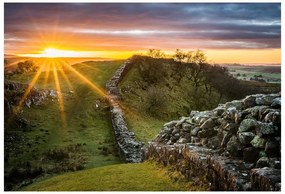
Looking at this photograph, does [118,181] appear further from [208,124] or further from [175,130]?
[208,124]

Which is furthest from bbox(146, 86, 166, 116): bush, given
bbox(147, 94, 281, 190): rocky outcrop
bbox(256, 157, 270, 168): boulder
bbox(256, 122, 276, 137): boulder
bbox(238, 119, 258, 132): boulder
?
bbox(256, 157, 270, 168): boulder

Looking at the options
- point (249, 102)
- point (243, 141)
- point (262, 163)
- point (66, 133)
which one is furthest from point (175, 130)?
point (66, 133)

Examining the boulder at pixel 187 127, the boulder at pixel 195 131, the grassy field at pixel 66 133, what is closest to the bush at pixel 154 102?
the grassy field at pixel 66 133

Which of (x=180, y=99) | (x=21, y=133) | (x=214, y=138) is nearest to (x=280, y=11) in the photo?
(x=214, y=138)

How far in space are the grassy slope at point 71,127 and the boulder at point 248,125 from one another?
8827 millimetres

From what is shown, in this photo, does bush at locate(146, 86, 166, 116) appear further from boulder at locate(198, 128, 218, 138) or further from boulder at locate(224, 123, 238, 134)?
boulder at locate(224, 123, 238, 134)

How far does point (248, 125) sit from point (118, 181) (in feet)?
15.0

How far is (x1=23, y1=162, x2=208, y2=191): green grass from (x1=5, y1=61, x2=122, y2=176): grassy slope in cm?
255

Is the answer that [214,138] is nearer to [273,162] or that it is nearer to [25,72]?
[273,162]

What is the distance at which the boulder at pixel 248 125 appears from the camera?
11.8 m

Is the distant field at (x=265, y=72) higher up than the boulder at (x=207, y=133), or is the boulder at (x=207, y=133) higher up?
the distant field at (x=265, y=72)

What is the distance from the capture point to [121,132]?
2431cm

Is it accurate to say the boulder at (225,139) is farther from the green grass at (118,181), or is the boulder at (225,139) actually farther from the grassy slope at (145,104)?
the grassy slope at (145,104)

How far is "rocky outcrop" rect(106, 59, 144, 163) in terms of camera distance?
20.4 meters
